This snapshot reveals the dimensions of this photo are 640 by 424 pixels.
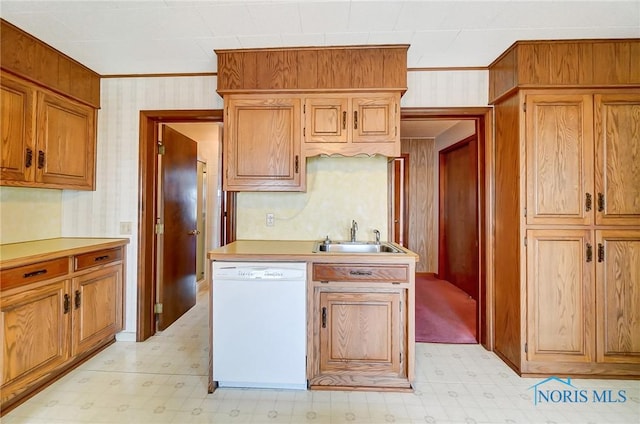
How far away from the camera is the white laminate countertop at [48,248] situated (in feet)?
5.97

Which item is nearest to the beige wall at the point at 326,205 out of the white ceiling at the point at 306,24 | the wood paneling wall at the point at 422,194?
the white ceiling at the point at 306,24

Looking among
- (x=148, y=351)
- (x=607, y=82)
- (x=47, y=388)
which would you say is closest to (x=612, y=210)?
(x=607, y=82)

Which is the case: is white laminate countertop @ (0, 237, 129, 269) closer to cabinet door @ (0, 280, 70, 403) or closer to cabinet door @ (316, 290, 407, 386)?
cabinet door @ (0, 280, 70, 403)

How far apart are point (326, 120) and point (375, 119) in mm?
368

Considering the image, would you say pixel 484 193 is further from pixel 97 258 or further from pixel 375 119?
pixel 97 258

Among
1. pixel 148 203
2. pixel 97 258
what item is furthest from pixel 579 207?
pixel 97 258

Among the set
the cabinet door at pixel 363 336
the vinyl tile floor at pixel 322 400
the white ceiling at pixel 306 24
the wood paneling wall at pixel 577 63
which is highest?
the white ceiling at pixel 306 24

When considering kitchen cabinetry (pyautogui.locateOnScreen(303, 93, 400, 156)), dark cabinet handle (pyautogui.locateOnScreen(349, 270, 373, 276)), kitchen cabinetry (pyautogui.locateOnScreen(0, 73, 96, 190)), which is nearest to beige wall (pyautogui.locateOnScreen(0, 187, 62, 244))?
kitchen cabinetry (pyautogui.locateOnScreen(0, 73, 96, 190))

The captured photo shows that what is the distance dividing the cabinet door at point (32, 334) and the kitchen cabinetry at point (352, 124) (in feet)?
6.50

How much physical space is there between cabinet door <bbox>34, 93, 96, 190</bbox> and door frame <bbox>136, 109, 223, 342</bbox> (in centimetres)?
42

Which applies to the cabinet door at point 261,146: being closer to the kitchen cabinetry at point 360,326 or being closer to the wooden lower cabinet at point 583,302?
the kitchen cabinetry at point 360,326

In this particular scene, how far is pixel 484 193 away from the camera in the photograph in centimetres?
267

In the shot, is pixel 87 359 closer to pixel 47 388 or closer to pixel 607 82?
pixel 47 388

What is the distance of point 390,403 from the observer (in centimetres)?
189
